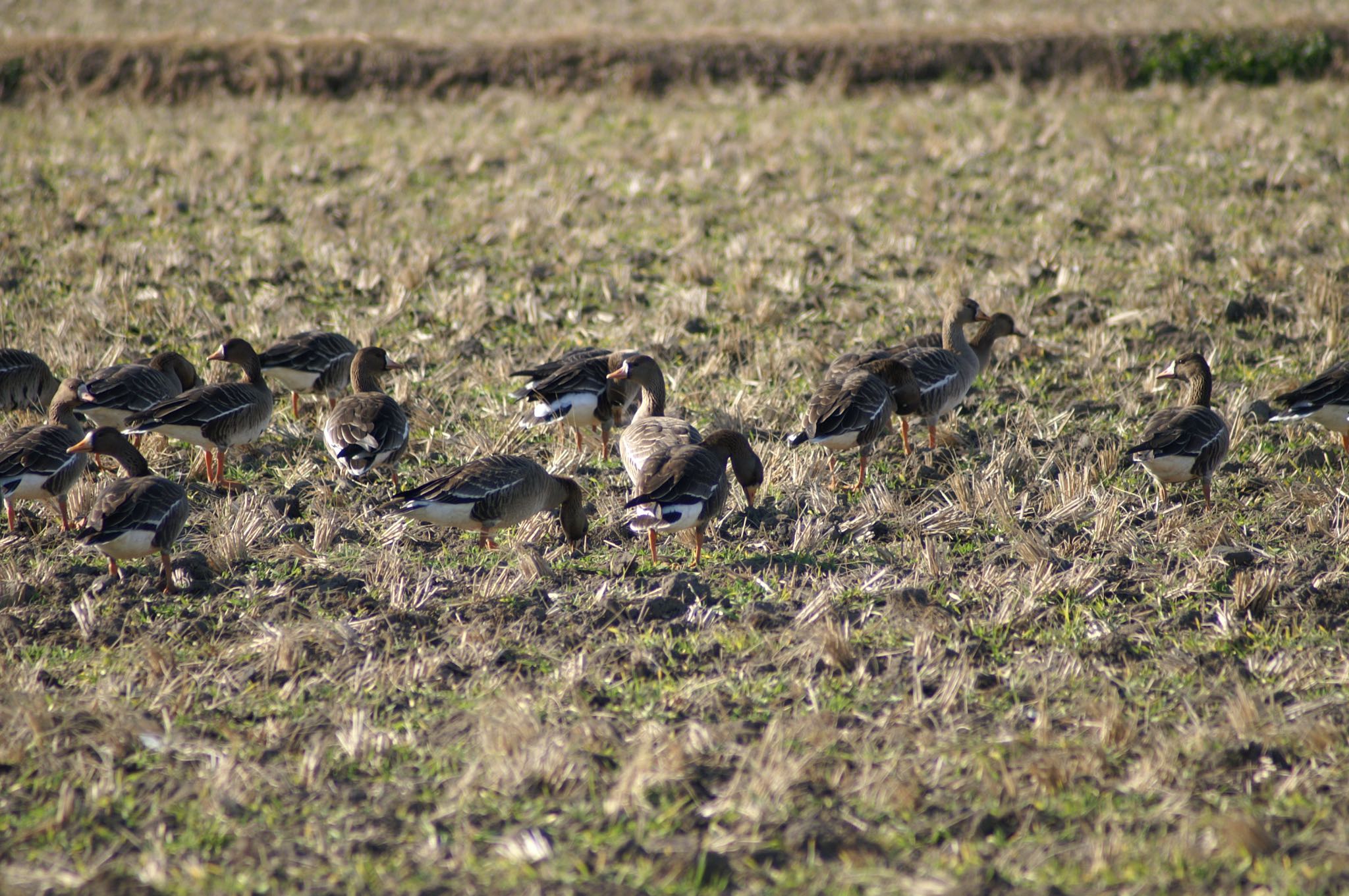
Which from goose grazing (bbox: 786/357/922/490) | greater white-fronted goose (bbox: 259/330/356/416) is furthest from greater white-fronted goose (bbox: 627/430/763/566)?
greater white-fronted goose (bbox: 259/330/356/416)

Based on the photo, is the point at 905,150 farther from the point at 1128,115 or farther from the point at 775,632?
the point at 775,632

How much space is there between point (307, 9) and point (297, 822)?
34707mm

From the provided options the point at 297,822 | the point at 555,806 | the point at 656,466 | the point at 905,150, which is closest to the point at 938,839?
the point at 555,806

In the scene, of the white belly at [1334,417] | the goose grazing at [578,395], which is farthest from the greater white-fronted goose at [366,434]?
the white belly at [1334,417]

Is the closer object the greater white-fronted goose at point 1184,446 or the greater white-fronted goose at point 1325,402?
the greater white-fronted goose at point 1184,446

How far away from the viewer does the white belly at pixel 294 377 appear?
9992 mm

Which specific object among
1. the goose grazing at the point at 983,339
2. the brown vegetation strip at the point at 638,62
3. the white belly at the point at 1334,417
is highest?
the white belly at the point at 1334,417

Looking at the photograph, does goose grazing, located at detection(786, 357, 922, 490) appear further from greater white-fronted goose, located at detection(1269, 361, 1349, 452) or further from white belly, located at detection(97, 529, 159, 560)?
white belly, located at detection(97, 529, 159, 560)

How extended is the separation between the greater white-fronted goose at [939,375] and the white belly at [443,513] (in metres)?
3.74

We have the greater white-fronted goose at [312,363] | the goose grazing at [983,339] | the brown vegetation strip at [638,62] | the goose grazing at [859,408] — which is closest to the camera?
the goose grazing at [859,408]

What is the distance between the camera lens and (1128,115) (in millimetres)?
22531

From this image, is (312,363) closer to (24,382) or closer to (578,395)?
(24,382)

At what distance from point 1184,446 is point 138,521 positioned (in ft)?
21.8

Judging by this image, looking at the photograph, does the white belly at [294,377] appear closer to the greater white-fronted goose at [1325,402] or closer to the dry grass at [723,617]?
the dry grass at [723,617]
